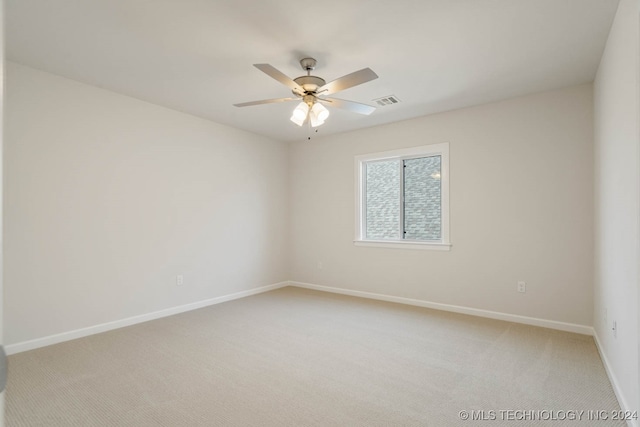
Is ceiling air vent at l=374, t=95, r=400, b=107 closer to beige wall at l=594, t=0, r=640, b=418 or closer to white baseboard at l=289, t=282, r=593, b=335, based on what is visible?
beige wall at l=594, t=0, r=640, b=418

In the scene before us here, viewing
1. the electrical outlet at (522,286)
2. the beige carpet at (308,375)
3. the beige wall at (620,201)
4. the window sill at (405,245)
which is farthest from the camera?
the window sill at (405,245)

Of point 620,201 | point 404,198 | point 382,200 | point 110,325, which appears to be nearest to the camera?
point 620,201

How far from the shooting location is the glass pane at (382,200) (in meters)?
4.89

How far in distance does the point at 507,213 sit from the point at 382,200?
67.6 inches

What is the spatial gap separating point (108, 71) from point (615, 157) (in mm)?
4234

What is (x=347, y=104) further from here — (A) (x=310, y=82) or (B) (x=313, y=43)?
(B) (x=313, y=43)

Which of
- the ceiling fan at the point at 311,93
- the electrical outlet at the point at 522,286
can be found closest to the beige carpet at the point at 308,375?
the electrical outlet at the point at 522,286

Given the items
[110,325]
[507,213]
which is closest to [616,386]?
[507,213]

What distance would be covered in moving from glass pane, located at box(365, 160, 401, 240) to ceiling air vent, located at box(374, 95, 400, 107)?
109 centimetres

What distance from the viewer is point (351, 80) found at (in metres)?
2.50

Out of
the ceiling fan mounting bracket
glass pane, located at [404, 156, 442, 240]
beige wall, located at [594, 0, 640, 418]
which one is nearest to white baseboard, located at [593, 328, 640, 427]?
beige wall, located at [594, 0, 640, 418]

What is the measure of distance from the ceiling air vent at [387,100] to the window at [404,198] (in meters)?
0.86

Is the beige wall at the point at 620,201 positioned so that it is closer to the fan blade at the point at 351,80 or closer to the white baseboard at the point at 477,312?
the white baseboard at the point at 477,312

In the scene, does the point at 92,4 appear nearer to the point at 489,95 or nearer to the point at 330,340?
the point at 330,340
